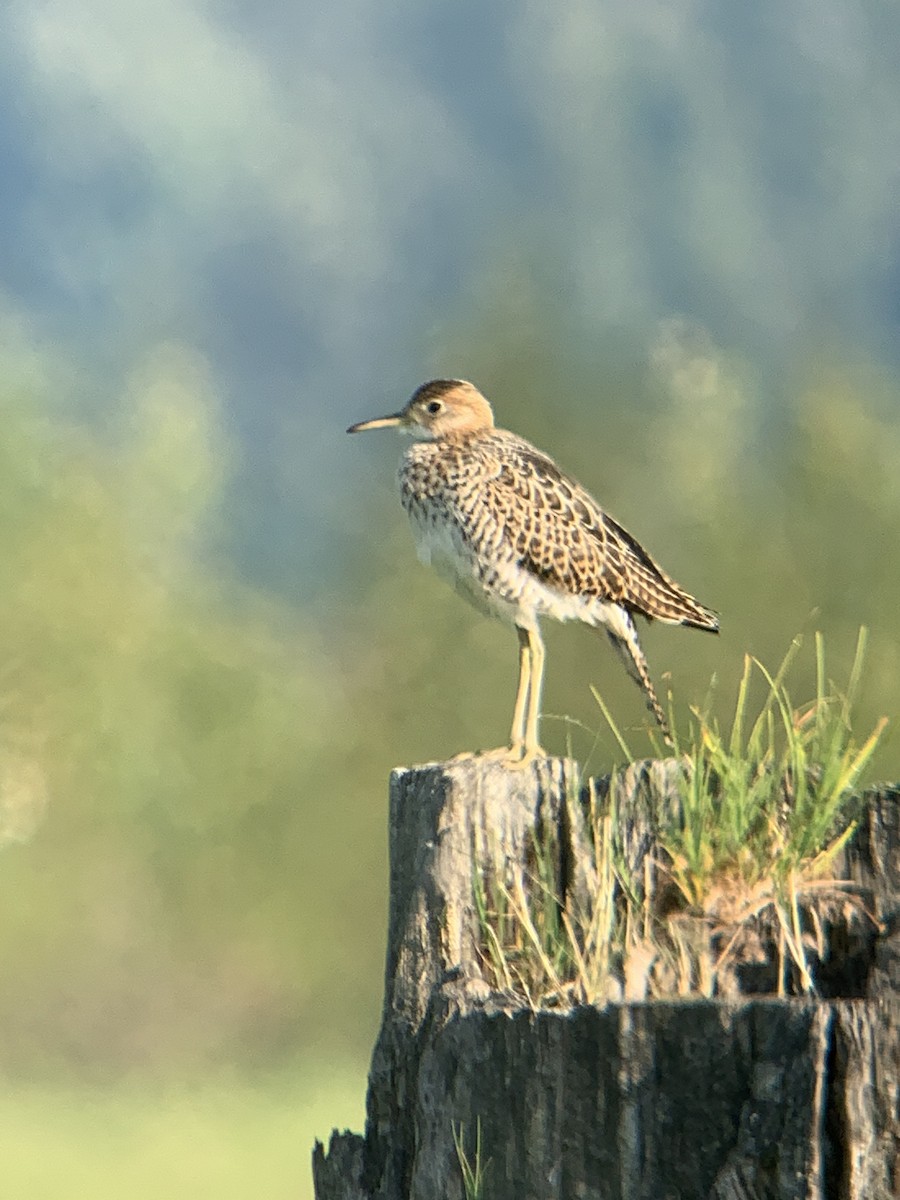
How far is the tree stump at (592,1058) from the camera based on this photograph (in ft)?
9.20

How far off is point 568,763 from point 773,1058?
1529mm

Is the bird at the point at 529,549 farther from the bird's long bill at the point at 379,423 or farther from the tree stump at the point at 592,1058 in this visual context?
the tree stump at the point at 592,1058

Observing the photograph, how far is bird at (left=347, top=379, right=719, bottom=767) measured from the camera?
22.4 feet

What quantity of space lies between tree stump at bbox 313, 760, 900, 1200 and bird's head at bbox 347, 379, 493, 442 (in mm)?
3278

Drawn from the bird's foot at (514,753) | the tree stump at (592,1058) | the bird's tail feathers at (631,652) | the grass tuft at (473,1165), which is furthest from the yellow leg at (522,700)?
the grass tuft at (473,1165)

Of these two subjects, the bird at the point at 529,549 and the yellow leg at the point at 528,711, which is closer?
the yellow leg at the point at 528,711

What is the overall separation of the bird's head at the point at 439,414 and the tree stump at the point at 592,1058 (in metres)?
3.28

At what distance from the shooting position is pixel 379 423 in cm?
748

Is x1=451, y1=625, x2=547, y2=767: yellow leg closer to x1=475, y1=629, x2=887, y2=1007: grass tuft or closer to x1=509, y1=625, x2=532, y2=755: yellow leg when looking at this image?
x1=509, y1=625, x2=532, y2=755: yellow leg

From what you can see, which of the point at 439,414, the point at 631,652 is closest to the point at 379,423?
the point at 439,414

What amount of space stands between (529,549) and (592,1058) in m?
3.99

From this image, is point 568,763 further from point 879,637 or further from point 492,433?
point 879,637

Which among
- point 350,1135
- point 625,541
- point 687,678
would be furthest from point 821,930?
point 687,678

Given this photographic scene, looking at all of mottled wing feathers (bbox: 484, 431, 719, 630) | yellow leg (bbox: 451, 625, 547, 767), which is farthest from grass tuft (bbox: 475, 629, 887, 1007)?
mottled wing feathers (bbox: 484, 431, 719, 630)
